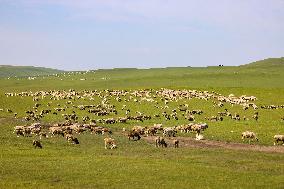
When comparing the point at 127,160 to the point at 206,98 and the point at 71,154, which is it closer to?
the point at 71,154

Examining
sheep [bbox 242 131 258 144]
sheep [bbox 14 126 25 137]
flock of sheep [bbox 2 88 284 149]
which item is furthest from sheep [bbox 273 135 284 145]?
sheep [bbox 14 126 25 137]

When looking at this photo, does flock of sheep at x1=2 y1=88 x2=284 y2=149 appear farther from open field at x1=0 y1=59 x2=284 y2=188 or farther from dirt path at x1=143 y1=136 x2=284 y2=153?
dirt path at x1=143 y1=136 x2=284 y2=153

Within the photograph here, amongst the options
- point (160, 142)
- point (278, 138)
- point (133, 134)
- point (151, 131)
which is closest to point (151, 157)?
point (160, 142)

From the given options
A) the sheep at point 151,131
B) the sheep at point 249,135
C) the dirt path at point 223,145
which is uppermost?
the sheep at point 249,135

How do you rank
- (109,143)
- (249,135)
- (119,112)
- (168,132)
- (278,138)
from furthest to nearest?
(119,112)
(168,132)
(249,135)
(278,138)
(109,143)

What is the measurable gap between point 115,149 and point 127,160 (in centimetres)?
604

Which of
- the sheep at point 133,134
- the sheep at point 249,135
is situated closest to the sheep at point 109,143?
the sheep at point 133,134

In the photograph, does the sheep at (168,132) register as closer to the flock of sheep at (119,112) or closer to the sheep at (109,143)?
the flock of sheep at (119,112)

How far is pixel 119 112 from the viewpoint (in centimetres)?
6781

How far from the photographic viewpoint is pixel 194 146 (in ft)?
144

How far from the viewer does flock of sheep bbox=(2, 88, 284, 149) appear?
158 feet

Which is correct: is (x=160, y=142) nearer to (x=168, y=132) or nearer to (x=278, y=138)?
(x=168, y=132)

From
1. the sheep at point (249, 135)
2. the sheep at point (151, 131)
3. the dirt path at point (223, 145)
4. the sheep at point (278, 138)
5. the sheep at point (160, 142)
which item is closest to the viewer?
the dirt path at point (223, 145)

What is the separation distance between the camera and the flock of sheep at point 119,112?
158 feet
